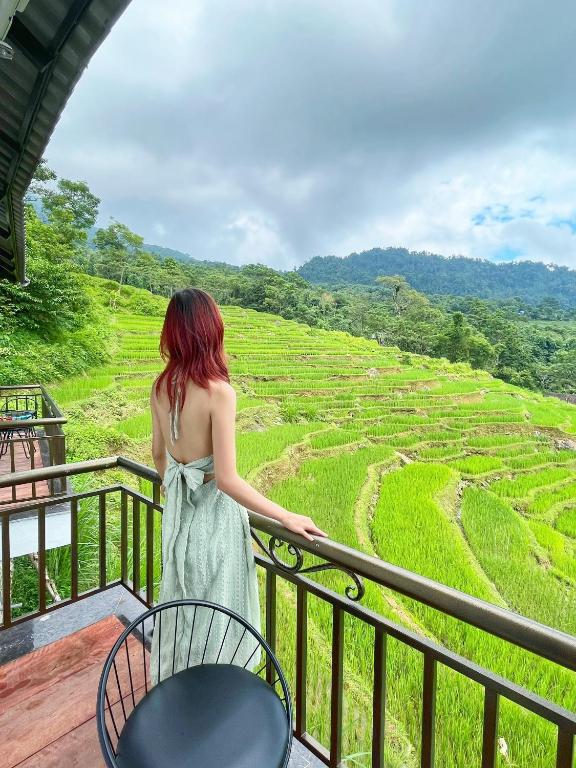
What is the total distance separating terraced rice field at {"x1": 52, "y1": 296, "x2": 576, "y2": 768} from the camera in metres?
2.91

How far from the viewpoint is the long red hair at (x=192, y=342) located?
3.21ft

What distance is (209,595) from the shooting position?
107 centimetres

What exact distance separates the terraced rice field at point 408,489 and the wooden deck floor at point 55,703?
1.28 m

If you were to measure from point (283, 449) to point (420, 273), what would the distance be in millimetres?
112787

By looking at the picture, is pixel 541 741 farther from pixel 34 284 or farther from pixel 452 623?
pixel 34 284

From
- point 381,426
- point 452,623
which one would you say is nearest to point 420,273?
point 381,426

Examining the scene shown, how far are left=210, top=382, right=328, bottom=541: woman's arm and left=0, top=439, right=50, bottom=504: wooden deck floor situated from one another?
2771mm

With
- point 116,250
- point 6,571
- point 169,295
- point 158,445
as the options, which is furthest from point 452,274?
point 6,571

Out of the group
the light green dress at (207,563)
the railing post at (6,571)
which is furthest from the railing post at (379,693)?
the railing post at (6,571)

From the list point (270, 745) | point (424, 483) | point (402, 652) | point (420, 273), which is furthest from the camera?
point (420, 273)

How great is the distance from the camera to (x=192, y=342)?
0.98m

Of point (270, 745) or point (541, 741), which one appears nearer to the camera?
point (270, 745)

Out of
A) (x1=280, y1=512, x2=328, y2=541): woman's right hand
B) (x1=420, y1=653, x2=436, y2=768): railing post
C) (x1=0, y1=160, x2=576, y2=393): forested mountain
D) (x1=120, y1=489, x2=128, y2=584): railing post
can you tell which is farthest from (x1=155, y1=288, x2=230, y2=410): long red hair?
(x1=0, y1=160, x2=576, y2=393): forested mountain

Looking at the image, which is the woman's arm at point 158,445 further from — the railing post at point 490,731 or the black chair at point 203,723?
the railing post at point 490,731
